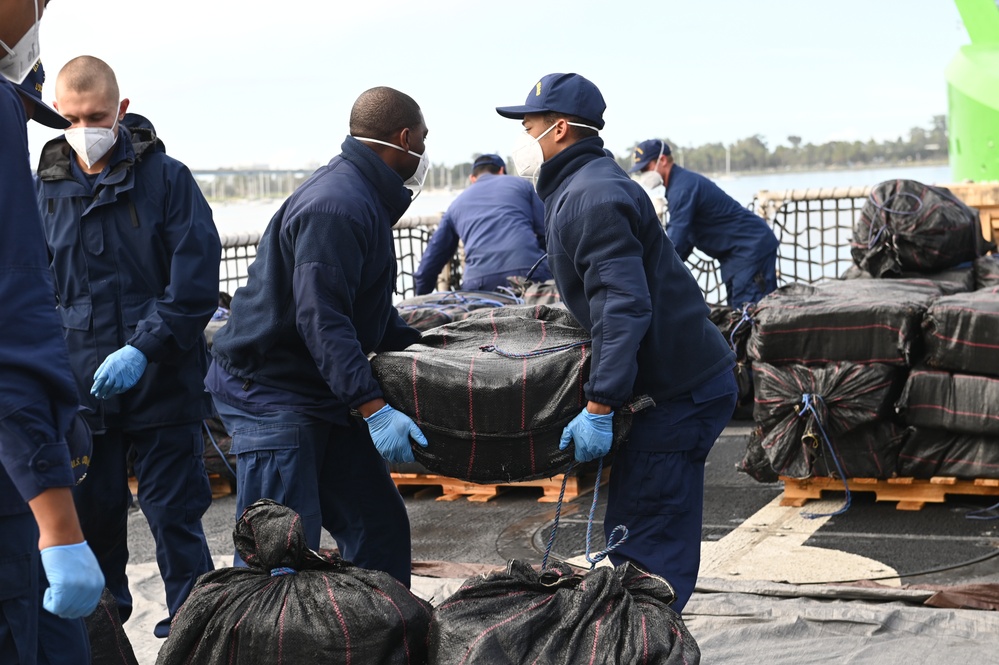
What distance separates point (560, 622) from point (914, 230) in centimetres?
463

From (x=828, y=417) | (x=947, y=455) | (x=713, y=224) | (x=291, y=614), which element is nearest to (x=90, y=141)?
(x=291, y=614)

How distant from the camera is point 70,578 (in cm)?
204

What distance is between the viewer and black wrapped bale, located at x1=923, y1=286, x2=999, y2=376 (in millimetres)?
5373

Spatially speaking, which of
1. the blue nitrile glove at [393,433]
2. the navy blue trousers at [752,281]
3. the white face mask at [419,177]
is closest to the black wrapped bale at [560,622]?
the blue nitrile glove at [393,433]

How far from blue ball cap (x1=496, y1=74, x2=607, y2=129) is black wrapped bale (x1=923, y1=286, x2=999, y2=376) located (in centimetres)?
247

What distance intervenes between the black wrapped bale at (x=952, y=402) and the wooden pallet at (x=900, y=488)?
1.03 feet

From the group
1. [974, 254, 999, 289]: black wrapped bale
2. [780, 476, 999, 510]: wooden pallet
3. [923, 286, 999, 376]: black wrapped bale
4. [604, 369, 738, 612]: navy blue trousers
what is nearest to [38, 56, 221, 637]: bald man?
[604, 369, 738, 612]: navy blue trousers

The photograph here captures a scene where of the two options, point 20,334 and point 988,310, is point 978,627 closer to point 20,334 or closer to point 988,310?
point 988,310

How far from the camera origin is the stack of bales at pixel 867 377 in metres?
5.45

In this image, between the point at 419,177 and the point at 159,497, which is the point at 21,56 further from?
the point at 159,497

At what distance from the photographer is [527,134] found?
394 centimetres

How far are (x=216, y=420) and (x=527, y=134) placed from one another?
3643mm

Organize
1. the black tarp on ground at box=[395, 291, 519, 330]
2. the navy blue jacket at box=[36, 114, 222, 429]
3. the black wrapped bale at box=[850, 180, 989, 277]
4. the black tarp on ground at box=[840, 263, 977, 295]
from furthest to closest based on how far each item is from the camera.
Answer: the black wrapped bale at box=[850, 180, 989, 277]
the black tarp on ground at box=[840, 263, 977, 295]
the black tarp on ground at box=[395, 291, 519, 330]
the navy blue jacket at box=[36, 114, 222, 429]

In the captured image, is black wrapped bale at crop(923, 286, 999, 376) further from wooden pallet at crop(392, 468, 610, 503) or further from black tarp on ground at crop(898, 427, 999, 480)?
wooden pallet at crop(392, 468, 610, 503)
